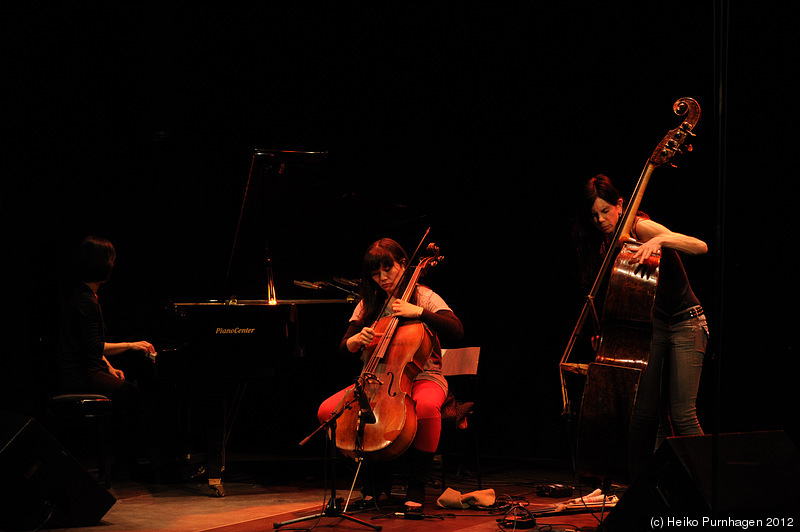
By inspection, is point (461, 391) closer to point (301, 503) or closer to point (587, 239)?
point (301, 503)

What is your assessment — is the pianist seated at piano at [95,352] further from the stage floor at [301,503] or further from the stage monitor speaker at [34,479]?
the stage monitor speaker at [34,479]

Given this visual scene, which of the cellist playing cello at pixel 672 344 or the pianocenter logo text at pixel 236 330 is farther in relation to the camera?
the pianocenter logo text at pixel 236 330

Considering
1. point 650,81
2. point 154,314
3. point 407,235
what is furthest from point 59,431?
point 650,81

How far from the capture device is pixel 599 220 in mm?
3453

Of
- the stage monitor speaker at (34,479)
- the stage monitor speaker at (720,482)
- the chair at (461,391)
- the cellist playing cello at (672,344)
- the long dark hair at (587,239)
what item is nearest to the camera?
the stage monitor speaker at (720,482)

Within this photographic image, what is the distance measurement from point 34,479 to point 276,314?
1.62 metres

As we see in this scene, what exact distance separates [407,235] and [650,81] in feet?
6.37

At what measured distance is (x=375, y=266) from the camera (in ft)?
13.3

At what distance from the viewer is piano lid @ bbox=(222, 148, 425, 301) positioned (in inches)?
186

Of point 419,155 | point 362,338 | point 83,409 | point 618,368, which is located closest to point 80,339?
point 83,409

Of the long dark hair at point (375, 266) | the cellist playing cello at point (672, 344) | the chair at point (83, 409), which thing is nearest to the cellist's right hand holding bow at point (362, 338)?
the long dark hair at point (375, 266)

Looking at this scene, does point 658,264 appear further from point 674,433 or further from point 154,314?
point 154,314

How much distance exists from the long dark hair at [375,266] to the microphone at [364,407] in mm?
688

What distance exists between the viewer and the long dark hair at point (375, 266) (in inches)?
160
